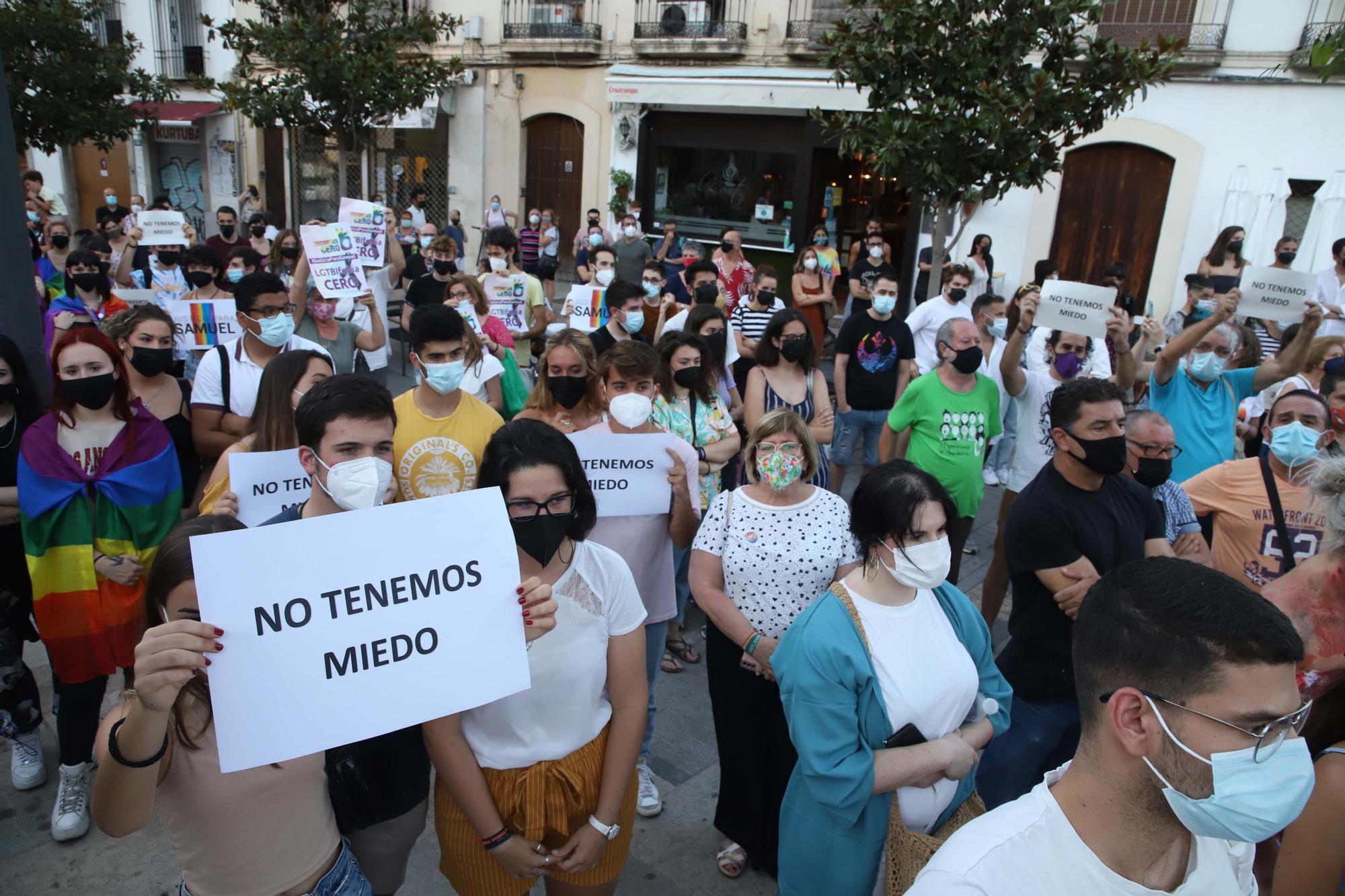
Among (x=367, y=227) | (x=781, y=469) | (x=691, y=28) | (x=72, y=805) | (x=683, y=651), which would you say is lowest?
(x=683, y=651)

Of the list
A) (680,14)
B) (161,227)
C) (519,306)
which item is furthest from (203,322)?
(680,14)

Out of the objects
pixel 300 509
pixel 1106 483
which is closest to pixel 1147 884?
pixel 1106 483

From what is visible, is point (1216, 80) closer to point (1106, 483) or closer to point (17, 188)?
point (1106, 483)

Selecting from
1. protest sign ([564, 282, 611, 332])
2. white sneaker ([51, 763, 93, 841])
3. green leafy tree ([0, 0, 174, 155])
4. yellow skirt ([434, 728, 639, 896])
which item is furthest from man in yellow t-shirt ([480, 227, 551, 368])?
green leafy tree ([0, 0, 174, 155])

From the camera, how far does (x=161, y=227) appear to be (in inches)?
337

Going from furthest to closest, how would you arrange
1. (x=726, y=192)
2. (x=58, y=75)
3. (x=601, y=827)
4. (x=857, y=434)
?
(x=726, y=192), (x=58, y=75), (x=857, y=434), (x=601, y=827)

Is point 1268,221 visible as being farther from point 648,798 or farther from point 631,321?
point 648,798

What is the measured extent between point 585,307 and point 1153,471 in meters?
4.74

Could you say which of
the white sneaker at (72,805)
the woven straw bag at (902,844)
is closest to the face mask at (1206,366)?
the woven straw bag at (902,844)

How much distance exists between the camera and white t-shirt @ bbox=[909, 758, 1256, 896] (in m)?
1.50

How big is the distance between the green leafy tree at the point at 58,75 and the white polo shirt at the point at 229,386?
12628 mm

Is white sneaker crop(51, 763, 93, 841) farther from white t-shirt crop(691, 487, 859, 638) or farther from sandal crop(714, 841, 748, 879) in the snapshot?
white t-shirt crop(691, 487, 859, 638)

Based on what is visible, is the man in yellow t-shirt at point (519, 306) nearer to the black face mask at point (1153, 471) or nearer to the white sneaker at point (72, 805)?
the white sneaker at point (72, 805)

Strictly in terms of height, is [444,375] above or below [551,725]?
above
